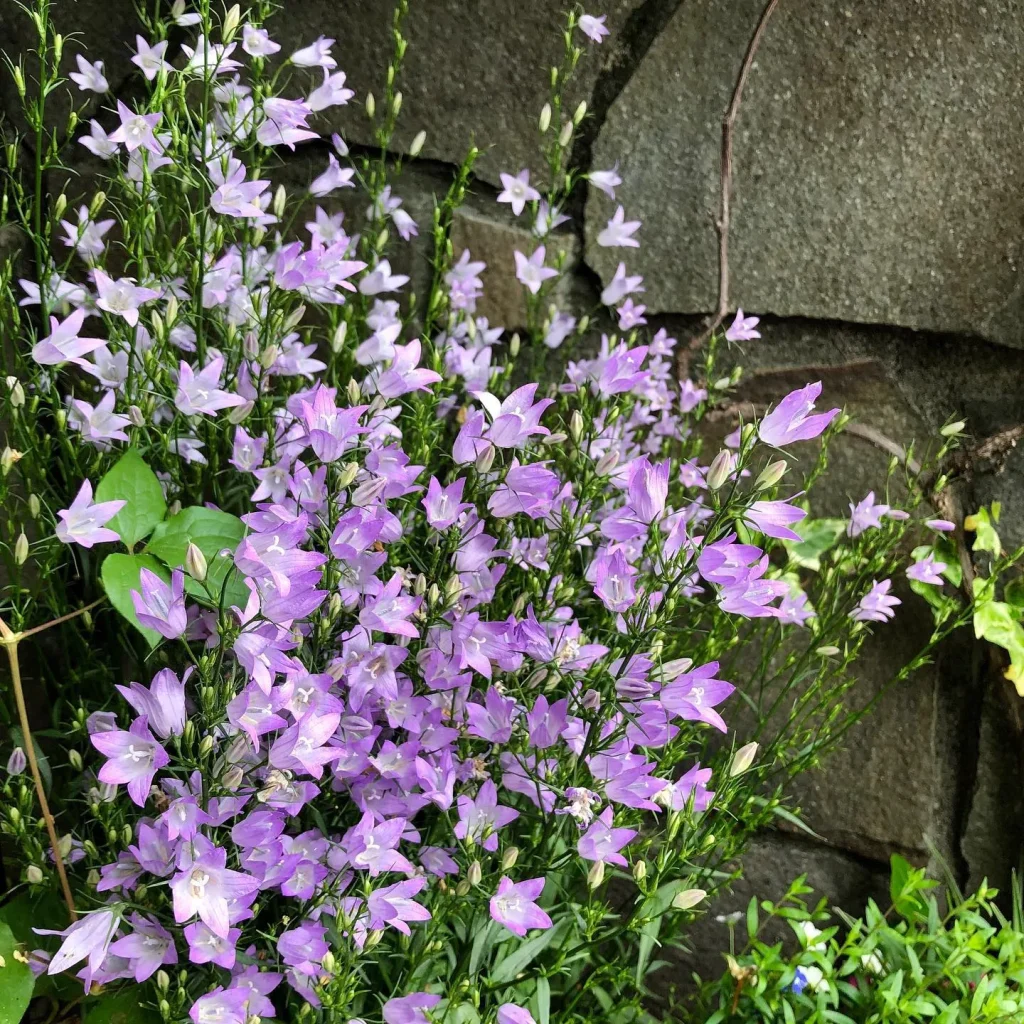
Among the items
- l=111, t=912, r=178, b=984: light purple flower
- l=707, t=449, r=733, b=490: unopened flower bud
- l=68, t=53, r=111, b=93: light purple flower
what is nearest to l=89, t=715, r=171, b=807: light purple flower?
l=111, t=912, r=178, b=984: light purple flower

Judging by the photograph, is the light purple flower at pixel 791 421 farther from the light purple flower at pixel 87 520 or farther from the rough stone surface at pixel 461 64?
the rough stone surface at pixel 461 64

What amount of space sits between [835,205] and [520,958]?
1312mm

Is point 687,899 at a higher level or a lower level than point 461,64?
lower

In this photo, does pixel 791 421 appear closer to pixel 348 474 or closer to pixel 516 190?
pixel 348 474

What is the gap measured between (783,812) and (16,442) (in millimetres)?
1212

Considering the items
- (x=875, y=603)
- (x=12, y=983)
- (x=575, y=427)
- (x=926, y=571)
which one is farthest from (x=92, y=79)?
(x=926, y=571)

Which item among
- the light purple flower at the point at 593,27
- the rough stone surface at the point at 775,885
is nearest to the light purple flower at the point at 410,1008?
the rough stone surface at the point at 775,885

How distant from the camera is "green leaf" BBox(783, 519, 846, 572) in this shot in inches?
58.9

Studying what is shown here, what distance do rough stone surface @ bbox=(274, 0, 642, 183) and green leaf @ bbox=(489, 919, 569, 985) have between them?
4.00 feet

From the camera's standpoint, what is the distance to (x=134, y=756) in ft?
2.45

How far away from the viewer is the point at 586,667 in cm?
91

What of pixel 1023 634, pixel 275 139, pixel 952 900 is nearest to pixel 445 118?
pixel 275 139

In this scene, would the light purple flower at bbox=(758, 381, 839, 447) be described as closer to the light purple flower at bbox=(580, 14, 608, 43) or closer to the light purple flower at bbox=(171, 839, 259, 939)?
the light purple flower at bbox=(171, 839, 259, 939)

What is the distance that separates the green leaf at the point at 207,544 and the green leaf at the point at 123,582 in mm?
27
